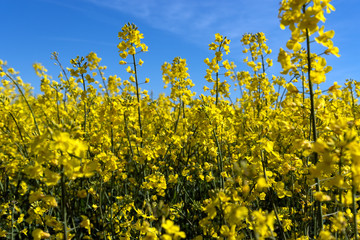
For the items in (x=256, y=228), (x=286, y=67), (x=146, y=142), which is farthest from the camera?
(x=146, y=142)

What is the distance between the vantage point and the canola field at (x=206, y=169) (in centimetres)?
180

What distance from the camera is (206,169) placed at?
3.71m

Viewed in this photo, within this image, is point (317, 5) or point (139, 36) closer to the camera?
point (317, 5)

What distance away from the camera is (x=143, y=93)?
5.05 metres

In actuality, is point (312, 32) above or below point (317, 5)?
below

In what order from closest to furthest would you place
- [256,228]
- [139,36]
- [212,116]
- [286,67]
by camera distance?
[256,228] < [286,67] < [212,116] < [139,36]

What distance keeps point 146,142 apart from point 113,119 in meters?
0.78

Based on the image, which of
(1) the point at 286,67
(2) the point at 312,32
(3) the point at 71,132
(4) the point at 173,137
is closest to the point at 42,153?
(3) the point at 71,132

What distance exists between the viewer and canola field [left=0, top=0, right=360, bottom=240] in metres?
1.80

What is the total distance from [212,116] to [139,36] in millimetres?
2264

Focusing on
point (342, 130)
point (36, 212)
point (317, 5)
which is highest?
point (317, 5)

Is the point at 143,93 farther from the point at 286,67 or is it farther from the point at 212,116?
the point at 286,67

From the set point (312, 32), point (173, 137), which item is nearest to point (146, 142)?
point (173, 137)

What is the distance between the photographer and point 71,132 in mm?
1949
